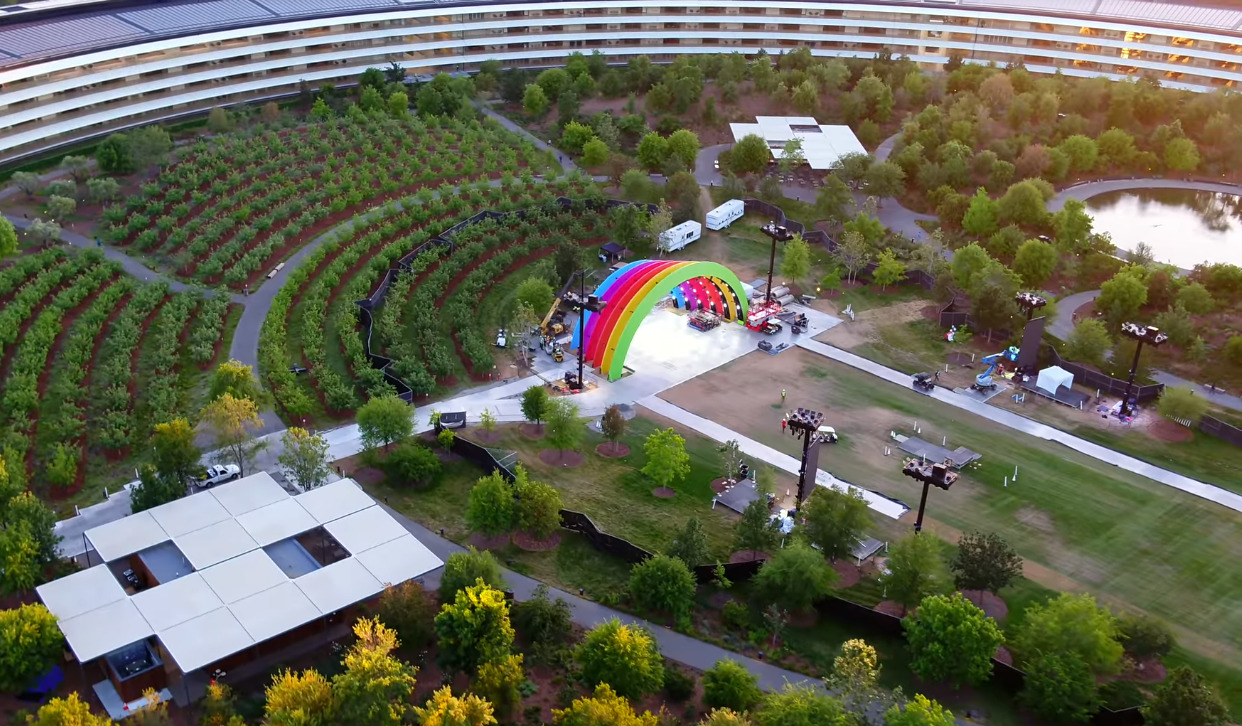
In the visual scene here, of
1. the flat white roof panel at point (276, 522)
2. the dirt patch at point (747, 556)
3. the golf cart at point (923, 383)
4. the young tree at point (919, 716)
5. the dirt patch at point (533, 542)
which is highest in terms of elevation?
the young tree at point (919, 716)

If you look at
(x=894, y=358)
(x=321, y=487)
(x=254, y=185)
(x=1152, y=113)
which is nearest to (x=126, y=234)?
(x=254, y=185)

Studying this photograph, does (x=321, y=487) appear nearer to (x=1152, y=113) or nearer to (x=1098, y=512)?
(x=1098, y=512)

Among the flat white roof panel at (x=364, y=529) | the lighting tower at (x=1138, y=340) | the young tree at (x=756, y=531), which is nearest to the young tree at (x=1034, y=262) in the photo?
the lighting tower at (x=1138, y=340)

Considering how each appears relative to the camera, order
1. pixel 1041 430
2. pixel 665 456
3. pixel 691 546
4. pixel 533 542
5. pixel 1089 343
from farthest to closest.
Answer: pixel 1089 343
pixel 1041 430
pixel 665 456
pixel 533 542
pixel 691 546

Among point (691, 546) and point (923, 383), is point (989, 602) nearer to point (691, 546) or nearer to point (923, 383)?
point (691, 546)

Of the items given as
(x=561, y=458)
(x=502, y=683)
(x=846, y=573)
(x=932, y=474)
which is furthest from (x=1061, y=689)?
(x=561, y=458)

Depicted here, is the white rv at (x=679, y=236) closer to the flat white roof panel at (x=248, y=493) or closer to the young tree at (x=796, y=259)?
the young tree at (x=796, y=259)

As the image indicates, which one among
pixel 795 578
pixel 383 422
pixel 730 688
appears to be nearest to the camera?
pixel 730 688
